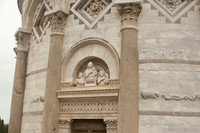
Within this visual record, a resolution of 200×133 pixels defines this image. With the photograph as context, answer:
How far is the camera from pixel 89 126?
30.0ft

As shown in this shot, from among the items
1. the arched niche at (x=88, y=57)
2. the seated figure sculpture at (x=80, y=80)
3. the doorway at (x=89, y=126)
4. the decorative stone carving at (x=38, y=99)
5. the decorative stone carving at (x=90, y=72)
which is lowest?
the doorway at (x=89, y=126)

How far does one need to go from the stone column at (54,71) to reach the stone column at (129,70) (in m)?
2.44

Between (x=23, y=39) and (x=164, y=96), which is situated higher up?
(x=23, y=39)

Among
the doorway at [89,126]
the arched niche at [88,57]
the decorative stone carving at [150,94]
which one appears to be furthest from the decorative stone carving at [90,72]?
the decorative stone carving at [150,94]

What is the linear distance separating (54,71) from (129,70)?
2.86 metres

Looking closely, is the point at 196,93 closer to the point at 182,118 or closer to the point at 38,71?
the point at 182,118

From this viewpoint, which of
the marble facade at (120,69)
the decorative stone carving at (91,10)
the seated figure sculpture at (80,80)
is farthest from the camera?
the decorative stone carving at (91,10)

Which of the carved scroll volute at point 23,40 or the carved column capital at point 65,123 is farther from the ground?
the carved scroll volute at point 23,40

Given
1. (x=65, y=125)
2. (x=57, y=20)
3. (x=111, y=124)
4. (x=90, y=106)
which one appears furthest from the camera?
(x=57, y=20)

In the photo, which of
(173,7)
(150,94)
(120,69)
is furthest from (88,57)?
(173,7)

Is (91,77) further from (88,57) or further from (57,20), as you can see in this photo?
(57,20)

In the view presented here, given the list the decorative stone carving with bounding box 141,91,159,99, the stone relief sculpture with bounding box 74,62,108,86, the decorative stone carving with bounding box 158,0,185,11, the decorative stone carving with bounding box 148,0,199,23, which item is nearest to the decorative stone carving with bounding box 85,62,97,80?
the stone relief sculpture with bounding box 74,62,108,86

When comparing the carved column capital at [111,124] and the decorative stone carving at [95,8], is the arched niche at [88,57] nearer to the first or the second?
the decorative stone carving at [95,8]

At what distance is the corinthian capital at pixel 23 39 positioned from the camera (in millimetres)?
12219
